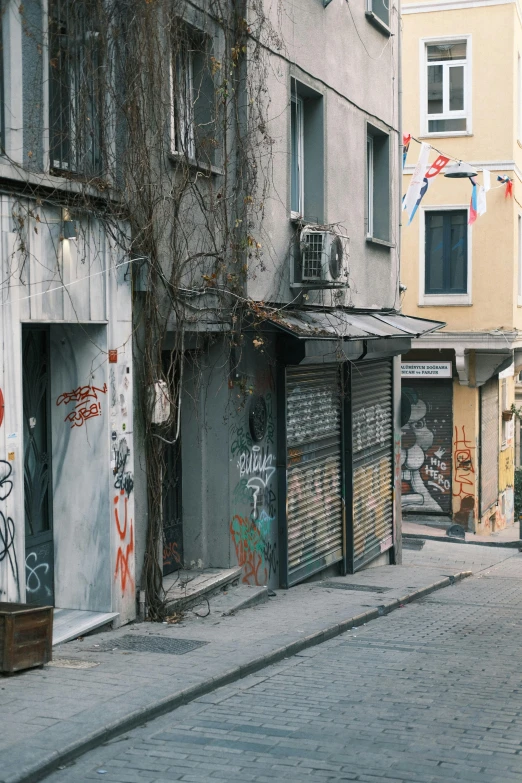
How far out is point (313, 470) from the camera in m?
13.8

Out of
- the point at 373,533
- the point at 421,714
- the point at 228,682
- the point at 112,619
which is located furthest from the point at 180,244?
the point at 373,533

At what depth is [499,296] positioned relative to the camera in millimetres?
22344

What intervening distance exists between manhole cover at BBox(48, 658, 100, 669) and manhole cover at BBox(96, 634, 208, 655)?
50 cm

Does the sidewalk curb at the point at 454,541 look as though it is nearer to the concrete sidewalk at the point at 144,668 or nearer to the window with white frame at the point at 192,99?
the concrete sidewalk at the point at 144,668

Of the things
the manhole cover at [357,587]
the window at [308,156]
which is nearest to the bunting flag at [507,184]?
the window at [308,156]

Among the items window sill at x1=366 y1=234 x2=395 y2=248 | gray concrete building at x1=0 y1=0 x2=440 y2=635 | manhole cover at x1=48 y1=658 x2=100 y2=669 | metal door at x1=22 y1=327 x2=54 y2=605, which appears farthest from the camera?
window sill at x1=366 y1=234 x2=395 y2=248

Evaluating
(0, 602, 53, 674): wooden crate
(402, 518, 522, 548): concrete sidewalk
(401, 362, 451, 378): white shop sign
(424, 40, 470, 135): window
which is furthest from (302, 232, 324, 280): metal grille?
(424, 40, 470, 135): window

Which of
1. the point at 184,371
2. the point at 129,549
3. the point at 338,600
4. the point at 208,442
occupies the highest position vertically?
the point at 184,371

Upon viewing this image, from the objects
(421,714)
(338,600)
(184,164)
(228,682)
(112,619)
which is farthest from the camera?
(338,600)

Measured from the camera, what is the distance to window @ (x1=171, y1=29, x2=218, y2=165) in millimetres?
10492

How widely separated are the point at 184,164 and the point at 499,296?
13267 mm

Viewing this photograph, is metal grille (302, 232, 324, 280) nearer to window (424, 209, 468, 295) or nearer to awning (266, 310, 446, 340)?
awning (266, 310, 446, 340)

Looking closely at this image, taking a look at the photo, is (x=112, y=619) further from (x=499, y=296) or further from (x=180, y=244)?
(x=499, y=296)

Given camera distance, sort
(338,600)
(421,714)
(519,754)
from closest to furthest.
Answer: (519,754) → (421,714) → (338,600)
